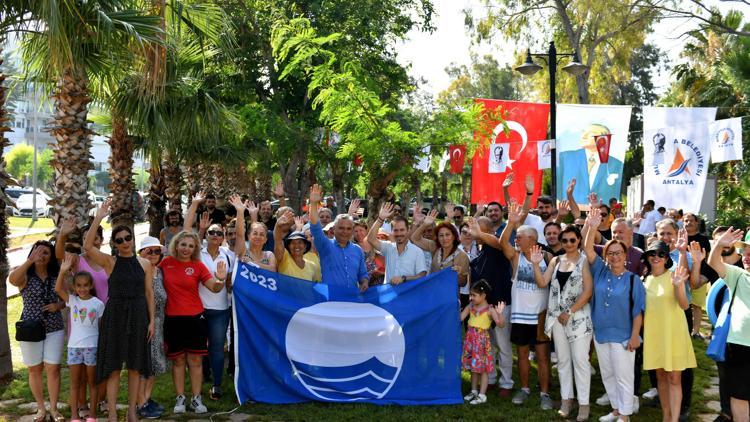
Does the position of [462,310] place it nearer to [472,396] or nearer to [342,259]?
[472,396]

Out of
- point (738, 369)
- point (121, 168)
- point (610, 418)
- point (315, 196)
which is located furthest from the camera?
point (121, 168)

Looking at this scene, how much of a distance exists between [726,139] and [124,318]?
490 inches

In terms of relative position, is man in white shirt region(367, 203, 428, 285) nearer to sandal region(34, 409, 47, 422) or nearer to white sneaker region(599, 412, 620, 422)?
white sneaker region(599, 412, 620, 422)

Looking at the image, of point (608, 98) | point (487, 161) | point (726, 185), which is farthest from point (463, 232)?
point (608, 98)

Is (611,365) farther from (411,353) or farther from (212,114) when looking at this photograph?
(212,114)

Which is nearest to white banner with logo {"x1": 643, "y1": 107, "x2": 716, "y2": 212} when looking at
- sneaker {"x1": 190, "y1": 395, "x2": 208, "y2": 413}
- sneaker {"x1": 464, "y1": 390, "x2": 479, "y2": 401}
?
sneaker {"x1": 464, "y1": 390, "x2": 479, "y2": 401}

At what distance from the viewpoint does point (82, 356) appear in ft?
18.6

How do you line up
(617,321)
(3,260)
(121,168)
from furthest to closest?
(121,168), (3,260), (617,321)

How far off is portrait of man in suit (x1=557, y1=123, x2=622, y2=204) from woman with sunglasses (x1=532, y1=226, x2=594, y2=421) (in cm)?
1039

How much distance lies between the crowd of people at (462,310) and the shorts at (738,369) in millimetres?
10

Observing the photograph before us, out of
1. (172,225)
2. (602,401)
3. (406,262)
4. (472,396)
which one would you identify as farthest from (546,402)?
(172,225)

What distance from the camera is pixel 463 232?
8414mm

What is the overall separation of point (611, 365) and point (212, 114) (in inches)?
338

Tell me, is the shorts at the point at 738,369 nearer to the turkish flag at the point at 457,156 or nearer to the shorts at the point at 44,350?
the shorts at the point at 44,350
